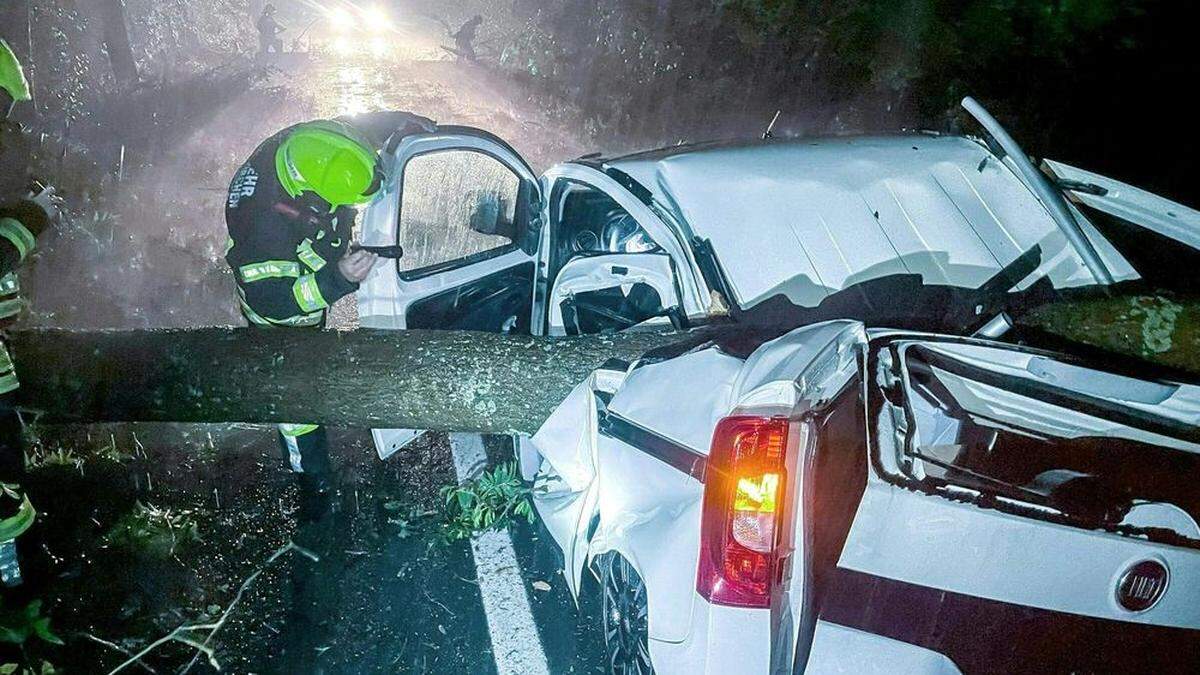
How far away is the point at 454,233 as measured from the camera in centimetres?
416

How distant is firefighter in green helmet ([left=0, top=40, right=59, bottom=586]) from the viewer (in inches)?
110

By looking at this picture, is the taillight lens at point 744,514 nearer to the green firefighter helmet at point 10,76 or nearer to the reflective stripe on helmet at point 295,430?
the reflective stripe on helmet at point 295,430

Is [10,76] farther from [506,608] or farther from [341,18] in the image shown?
[341,18]

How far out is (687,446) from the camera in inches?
84.0

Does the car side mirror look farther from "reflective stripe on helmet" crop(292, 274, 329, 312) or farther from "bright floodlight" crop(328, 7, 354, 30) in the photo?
"bright floodlight" crop(328, 7, 354, 30)

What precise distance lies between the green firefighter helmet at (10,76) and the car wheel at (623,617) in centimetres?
284

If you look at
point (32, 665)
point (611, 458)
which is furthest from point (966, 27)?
point (32, 665)

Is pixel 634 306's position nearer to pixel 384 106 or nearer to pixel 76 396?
pixel 76 396

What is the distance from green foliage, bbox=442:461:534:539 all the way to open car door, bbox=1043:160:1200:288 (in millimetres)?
2817

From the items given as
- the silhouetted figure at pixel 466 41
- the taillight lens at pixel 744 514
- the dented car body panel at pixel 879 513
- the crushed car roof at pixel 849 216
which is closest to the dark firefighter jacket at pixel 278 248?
the crushed car roof at pixel 849 216

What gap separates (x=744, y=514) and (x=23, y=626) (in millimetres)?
2663

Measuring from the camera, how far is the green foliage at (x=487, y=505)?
339 cm

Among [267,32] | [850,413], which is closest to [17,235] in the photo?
[850,413]

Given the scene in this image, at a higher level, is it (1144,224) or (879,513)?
(1144,224)
